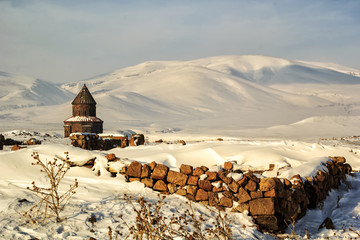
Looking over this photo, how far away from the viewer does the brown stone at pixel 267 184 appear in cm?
668

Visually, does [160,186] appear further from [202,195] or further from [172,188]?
[202,195]

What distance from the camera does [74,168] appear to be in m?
8.37

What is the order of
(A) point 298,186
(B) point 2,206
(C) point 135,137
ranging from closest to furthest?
(B) point 2,206 → (A) point 298,186 → (C) point 135,137

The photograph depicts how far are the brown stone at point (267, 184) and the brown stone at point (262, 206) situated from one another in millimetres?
192

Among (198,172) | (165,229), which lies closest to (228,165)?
(198,172)

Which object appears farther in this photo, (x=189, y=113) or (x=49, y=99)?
(x=49, y=99)

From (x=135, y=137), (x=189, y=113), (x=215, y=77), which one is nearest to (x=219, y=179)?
(x=135, y=137)

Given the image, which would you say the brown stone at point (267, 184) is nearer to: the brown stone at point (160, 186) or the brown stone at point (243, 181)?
the brown stone at point (243, 181)

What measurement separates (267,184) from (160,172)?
212 centimetres

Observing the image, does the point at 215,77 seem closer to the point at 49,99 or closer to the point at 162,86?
the point at 162,86

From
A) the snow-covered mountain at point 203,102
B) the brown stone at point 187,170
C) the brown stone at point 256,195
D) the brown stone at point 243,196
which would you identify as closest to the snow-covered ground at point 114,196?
the brown stone at point 243,196

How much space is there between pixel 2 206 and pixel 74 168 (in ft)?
8.29

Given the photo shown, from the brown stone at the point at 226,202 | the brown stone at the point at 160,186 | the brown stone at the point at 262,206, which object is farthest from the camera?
the brown stone at the point at 160,186

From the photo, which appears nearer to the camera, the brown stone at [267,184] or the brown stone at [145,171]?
the brown stone at [267,184]
